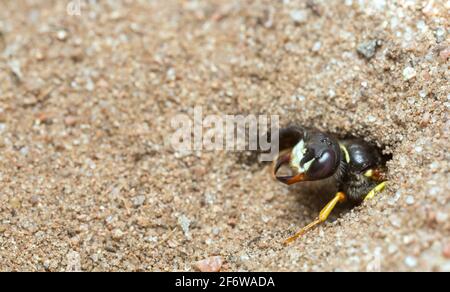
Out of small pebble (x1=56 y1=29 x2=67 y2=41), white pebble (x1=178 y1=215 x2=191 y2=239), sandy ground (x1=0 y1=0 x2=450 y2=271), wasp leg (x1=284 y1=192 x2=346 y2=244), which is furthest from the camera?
small pebble (x1=56 y1=29 x2=67 y2=41)

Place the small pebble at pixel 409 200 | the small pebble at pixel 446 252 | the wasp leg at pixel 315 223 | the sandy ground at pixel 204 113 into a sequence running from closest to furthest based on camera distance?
the small pebble at pixel 446 252 → the small pebble at pixel 409 200 → the sandy ground at pixel 204 113 → the wasp leg at pixel 315 223

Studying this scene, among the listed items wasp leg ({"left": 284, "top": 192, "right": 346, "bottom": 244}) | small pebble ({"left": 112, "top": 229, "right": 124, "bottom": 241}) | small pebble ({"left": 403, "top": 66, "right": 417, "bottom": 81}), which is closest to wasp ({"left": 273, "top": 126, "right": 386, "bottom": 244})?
wasp leg ({"left": 284, "top": 192, "right": 346, "bottom": 244})

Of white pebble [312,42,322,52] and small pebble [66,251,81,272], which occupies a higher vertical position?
white pebble [312,42,322,52]

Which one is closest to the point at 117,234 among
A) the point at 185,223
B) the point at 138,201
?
the point at 138,201

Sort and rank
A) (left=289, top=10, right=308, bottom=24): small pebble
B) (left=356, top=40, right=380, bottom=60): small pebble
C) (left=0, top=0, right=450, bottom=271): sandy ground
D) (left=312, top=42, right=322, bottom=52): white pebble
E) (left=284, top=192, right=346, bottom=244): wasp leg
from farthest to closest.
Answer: (left=289, top=10, right=308, bottom=24): small pebble
(left=312, top=42, right=322, bottom=52): white pebble
(left=356, top=40, right=380, bottom=60): small pebble
(left=284, top=192, right=346, bottom=244): wasp leg
(left=0, top=0, right=450, bottom=271): sandy ground

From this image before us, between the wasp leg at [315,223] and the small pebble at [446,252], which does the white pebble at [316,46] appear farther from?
the small pebble at [446,252]

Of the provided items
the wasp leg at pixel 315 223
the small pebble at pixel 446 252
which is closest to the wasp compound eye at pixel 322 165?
the wasp leg at pixel 315 223

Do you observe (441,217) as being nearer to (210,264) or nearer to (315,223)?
(315,223)

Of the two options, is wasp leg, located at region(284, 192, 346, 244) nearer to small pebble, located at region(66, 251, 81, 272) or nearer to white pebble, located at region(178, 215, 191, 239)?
white pebble, located at region(178, 215, 191, 239)
